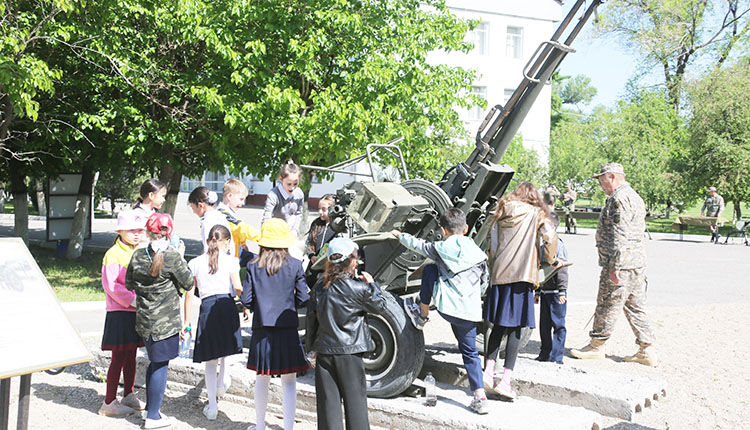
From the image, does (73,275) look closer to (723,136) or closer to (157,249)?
(157,249)

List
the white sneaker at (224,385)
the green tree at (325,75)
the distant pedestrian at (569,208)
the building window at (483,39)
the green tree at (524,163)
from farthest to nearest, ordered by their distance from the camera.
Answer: the building window at (483,39) → the green tree at (524,163) → the distant pedestrian at (569,208) → the green tree at (325,75) → the white sneaker at (224,385)

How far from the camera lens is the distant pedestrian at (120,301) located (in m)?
5.18

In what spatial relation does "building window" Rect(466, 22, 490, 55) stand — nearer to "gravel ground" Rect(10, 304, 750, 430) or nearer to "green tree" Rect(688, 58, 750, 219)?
"green tree" Rect(688, 58, 750, 219)

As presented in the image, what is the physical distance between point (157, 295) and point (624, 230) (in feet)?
15.1

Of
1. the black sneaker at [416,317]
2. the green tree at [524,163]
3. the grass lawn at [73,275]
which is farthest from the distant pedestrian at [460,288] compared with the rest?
the green tree at [524,163]

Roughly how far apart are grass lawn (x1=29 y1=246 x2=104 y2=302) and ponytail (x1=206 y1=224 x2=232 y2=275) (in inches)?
235

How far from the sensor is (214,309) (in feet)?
17.4

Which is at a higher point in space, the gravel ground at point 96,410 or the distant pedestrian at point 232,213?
the distant pedestrian at point 232,213

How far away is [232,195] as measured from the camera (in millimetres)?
6371

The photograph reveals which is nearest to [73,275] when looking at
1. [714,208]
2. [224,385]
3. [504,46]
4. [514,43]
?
[224,385]

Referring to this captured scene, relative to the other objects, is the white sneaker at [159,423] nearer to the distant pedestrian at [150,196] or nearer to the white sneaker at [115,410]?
the white sneaker at [115,410]

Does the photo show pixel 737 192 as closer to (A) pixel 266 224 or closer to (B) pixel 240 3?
(B) pixel 240 3

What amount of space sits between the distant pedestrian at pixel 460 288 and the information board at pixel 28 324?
2437 mm

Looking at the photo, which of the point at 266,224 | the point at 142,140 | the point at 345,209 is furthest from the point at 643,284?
the point at 142,140
